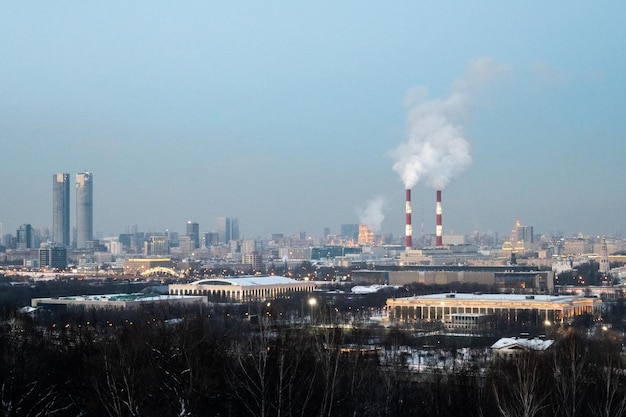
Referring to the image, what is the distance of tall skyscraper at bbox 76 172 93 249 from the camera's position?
5354 inches

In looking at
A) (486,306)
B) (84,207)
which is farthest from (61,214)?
(486,306)

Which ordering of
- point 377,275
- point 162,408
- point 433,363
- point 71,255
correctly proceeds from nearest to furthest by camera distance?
point 162,408 < point 433,363 < point 377,275 < point 71,255

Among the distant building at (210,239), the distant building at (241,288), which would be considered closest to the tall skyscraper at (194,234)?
the distant building at (210,239)

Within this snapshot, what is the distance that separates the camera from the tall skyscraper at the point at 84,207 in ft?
446

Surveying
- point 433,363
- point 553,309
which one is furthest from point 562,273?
point 433,363

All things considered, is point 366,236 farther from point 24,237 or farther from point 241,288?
point 241,288

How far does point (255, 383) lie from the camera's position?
42.9ft

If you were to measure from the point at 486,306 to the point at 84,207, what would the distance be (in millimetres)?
103562

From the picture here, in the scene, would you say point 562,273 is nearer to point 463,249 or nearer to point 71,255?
point 463,249

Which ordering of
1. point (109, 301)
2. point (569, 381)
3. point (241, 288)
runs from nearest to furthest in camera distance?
point (569, 381), point (109, 301), point (241, 288)

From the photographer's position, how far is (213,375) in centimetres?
1484

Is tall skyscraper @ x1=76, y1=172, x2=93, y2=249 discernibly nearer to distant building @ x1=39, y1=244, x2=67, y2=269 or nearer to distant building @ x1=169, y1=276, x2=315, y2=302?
distant building @ x1=39, y1=244, x2=67, y2=269

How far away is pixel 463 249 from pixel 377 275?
56.2 feet

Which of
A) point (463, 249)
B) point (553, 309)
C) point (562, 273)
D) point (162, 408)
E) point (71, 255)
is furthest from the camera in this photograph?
point (71, 255)
